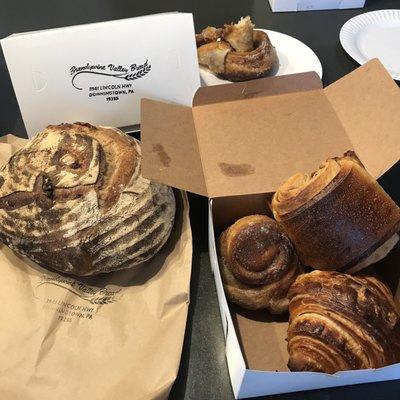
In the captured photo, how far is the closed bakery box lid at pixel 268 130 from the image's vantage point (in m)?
0.84

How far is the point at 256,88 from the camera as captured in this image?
96 cm

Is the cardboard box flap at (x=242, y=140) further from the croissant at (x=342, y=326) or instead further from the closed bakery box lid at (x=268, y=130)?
the croissant at (x=342, y=326)

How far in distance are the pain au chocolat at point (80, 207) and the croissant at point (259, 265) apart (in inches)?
5.7

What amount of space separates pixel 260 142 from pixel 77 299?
451 mm

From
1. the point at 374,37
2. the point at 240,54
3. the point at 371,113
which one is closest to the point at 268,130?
the point at 371,113

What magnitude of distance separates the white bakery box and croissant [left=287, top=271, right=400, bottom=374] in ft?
3.84

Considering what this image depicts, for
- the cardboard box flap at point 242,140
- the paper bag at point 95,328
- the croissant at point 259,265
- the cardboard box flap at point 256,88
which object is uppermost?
the cardboard box flap at point 256,88

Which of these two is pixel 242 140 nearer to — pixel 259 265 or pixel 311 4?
pixel 259 265

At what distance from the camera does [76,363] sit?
2.51ft

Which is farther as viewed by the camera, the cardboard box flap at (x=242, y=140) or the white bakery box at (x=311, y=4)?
the white bakery box at (x=311, y=4)

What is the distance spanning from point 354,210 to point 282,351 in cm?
28

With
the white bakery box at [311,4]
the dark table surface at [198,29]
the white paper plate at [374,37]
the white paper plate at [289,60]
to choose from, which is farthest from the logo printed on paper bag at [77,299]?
the white bakery box at [311,4]

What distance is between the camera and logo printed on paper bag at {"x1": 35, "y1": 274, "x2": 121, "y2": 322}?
83 centimetres

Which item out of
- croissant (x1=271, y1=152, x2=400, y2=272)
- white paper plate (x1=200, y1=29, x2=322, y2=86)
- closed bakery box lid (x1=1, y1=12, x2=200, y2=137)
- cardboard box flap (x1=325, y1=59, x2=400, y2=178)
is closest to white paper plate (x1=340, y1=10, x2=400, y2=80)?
white paper plate (x1=200, y1=29, x2=322, y2=86)
